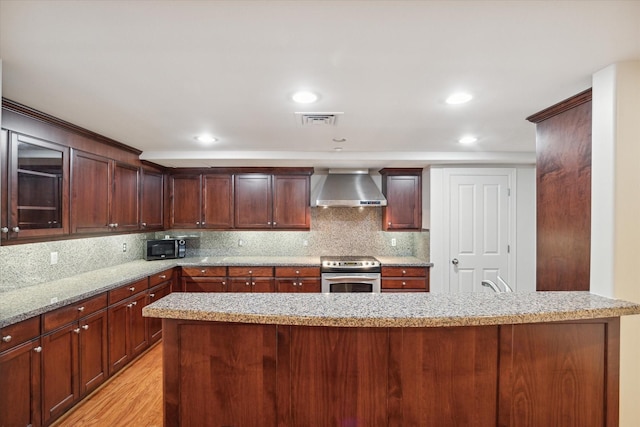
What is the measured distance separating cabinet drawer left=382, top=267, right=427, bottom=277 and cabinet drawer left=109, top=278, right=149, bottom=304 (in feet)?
9.60

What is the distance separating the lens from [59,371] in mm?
2182

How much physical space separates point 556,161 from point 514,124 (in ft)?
2.36

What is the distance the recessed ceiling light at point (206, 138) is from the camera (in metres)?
2.99

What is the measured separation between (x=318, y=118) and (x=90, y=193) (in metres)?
2.37

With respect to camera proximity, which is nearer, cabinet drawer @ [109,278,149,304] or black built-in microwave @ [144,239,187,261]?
cabinet drawer @ [109,278,149,304]

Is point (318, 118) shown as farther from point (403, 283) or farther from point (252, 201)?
point (403, 283)

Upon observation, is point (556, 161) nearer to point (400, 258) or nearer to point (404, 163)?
point (404, 163)

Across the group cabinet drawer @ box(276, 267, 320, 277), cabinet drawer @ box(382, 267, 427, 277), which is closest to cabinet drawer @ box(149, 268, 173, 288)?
cabinet drawer @ box(276, 267, 320, 277)

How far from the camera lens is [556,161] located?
6.57ft

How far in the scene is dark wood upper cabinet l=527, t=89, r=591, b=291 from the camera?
1.80 meters

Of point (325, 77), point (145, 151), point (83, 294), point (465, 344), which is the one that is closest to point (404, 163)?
point (325, 77)

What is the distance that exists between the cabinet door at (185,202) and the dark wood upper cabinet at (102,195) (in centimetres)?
70

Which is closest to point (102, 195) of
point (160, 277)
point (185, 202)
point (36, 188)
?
point (36, 188)

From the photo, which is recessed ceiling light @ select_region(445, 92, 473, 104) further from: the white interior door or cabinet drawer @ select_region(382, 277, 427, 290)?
cabinet drawer @ select_region(382, 277, 427, 290)
